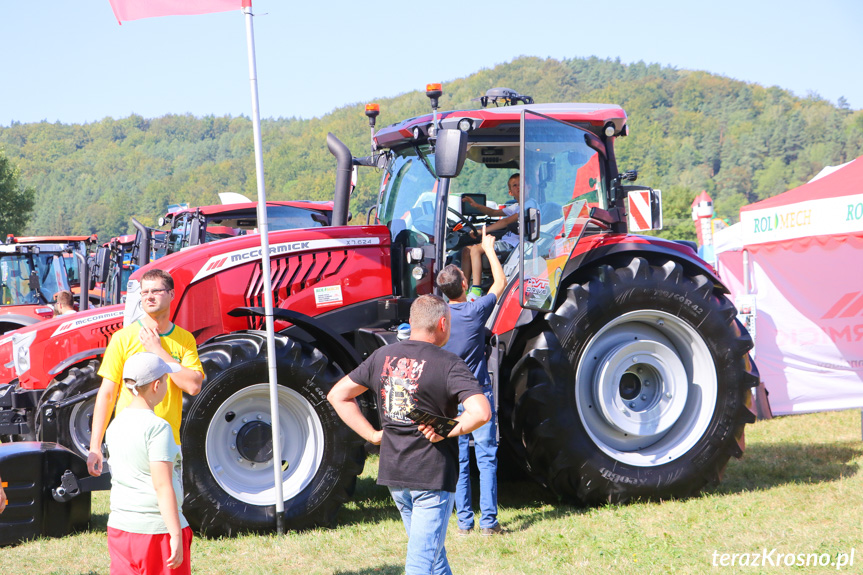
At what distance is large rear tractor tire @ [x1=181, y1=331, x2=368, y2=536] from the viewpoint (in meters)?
4.89

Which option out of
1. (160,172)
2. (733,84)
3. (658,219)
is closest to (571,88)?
(733,84)

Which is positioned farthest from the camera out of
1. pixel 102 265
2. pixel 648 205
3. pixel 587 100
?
pixel 587 100

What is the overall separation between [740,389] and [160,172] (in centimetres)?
9991

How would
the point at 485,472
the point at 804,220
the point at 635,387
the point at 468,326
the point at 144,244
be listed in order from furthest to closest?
the point at 144,244, the point at 804,220, the point at 635,387, the point at 485,472, the point at 468,326

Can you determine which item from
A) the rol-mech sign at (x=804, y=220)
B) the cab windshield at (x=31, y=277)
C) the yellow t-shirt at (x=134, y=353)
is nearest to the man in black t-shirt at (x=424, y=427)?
the yellow t-shirt at (x=134, y=353)

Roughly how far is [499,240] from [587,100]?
64298mm

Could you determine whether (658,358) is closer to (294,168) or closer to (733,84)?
(294,168)

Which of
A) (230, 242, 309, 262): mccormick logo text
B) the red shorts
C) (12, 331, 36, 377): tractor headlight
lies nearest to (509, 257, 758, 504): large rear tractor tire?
(230, 242, 309, 262): mccormick logo text

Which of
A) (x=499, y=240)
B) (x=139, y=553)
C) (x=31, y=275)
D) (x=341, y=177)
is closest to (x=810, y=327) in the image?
(x=499, y=240)

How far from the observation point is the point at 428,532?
3.02m

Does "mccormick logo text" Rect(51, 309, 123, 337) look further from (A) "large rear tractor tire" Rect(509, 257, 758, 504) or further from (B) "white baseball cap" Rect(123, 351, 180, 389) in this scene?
(B) "white baseball cap" Rect(123, 351, 180, 389)

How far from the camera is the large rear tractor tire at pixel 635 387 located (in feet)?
17.2

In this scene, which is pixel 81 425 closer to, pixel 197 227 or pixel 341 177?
Result: pixel 341 177

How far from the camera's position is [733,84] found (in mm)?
101375
